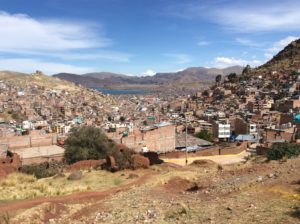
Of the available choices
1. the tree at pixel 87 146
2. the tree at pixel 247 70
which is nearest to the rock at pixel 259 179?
the tree at pixel 87 146

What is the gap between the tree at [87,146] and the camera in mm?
25047

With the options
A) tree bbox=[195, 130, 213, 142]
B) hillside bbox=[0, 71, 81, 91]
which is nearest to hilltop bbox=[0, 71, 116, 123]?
hillside bbox=[0, 71, 81, 91]

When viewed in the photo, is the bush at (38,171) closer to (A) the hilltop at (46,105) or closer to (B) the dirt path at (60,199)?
(B) the dirt path at (60,199)

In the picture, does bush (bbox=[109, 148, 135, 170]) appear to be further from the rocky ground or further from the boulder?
the rocky ground

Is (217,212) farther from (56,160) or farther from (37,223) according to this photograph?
(56,160)

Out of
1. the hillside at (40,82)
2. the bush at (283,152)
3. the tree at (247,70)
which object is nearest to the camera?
the bush at (283,152)

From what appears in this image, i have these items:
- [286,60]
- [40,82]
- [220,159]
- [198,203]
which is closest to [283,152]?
[198,203]

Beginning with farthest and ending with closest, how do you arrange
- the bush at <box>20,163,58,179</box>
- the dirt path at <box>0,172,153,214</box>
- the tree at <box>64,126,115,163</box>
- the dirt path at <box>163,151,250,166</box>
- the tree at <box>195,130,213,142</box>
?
the tree at <box>195,130,213,142</box> < the dirt path at <box>163,151,250,166</box> < the tree at <box>64,126,115,163</box> < the bush at <box>20,163,58,179</box> < the dirt path at <box>0,172,153,214</box>

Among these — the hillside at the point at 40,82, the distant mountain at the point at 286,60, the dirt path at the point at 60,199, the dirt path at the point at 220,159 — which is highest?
the distant mountain at the point at 286,60

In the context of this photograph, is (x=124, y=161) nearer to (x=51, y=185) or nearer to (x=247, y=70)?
(x=51, y=185)

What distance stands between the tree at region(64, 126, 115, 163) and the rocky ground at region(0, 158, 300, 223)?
1037cm

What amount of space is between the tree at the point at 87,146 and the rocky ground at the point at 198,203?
408 inches

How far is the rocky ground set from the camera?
9.19 m

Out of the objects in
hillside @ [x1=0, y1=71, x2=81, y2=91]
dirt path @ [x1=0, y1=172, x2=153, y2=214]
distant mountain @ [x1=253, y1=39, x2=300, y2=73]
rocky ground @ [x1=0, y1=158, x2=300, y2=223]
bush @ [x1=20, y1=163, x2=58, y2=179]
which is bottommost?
bush @ [x1=20, y1=163, x2=58, y2=179]
